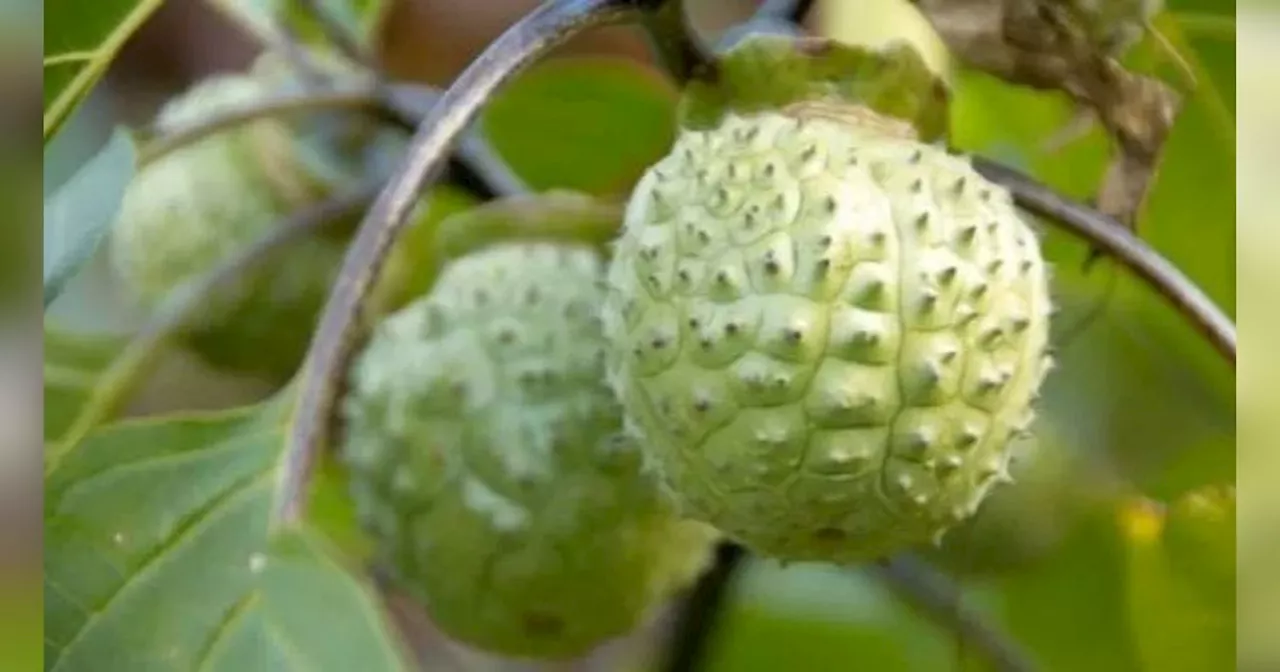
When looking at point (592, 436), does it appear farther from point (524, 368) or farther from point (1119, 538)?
point (1119, 538)

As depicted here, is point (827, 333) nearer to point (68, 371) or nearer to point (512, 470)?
point (512, 470)

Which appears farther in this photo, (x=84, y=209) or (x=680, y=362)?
(x=84, y=209)

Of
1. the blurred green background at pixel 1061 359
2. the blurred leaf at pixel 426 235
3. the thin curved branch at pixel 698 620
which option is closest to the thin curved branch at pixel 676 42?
the blurred green background at pixel 1061 359

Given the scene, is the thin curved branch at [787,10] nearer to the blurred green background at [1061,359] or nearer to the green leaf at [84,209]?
the blurred green background at [1061,359]

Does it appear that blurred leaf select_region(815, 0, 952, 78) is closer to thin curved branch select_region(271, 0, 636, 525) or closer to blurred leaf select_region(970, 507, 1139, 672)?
thin curved branch select_region(271, 0, 636, 525)

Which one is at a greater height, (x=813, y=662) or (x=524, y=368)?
(x=524, y=368)

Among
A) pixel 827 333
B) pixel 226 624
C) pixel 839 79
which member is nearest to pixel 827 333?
pixel 827 333

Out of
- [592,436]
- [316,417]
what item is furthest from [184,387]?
[592,436]
